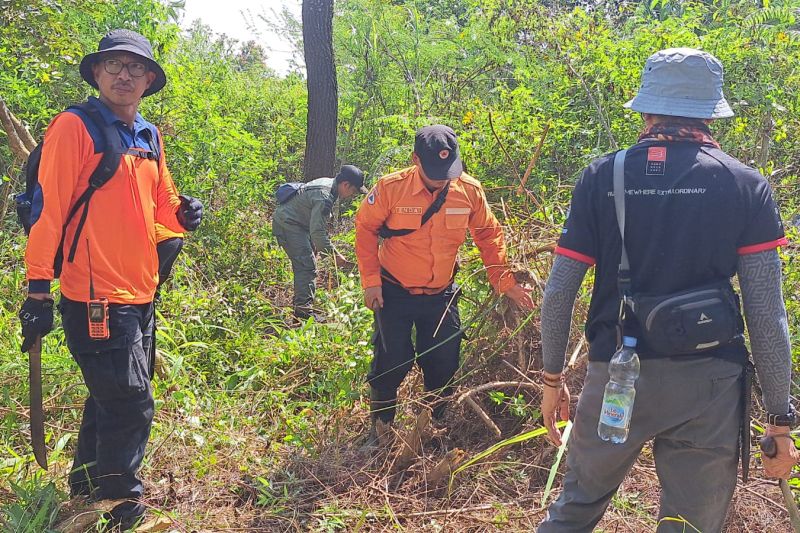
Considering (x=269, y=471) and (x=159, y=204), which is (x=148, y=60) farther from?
(x=269, y=471)

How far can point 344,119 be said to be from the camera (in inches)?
412

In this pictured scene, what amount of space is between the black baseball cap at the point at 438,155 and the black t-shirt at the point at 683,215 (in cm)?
144

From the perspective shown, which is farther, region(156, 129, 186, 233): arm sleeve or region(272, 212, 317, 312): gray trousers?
region(272, 212, 317, 312): gray trousers

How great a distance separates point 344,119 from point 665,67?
28.9ft

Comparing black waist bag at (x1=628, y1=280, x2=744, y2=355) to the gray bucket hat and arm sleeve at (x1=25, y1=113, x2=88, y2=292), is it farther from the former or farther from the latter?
arm sleeve at (x1=25, y1=113, x2=88, y2=292)

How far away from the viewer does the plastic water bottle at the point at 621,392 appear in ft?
6.31

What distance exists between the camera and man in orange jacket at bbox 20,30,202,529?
2498mm

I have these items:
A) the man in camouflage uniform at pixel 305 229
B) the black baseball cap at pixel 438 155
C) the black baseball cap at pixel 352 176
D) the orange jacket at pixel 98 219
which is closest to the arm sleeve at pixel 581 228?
the black baseball cap at pixel 438 155

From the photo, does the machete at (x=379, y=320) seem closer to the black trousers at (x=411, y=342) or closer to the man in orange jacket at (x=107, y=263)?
the black trousers at (x=411, y=342)

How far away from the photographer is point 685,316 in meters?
1.86

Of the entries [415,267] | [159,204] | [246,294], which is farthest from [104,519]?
[246,294]

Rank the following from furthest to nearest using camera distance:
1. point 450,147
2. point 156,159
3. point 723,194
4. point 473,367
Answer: point 473,367 < point 450,147 < point 156,159 < point 723,194

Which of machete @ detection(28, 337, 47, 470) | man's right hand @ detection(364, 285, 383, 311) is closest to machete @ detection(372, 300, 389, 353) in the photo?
man's right hand @ detection(364, 285, 383, 311)

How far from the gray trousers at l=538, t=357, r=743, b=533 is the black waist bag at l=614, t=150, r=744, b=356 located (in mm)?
86
